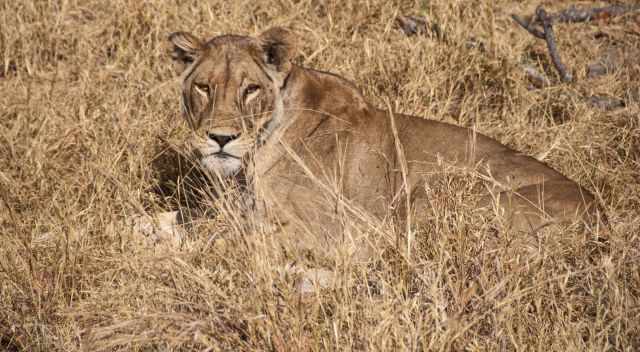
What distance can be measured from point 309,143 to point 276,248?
47.9 inches

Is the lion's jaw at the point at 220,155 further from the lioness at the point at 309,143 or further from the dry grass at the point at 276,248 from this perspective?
the dry grass at the point at 276,248

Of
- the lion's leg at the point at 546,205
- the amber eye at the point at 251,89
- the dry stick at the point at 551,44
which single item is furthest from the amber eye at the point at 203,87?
the dry stick at the point at 551,44

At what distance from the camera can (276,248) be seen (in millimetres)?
3227

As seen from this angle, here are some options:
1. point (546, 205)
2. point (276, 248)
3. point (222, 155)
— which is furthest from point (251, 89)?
point (546, 205)

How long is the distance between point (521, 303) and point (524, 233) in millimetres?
569

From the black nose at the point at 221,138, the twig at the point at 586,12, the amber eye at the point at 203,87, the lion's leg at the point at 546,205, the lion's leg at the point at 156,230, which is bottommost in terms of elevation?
the lion's leg at the point at 156,230

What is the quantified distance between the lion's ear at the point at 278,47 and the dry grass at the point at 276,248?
2.61 ft

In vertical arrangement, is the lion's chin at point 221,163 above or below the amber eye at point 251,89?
below

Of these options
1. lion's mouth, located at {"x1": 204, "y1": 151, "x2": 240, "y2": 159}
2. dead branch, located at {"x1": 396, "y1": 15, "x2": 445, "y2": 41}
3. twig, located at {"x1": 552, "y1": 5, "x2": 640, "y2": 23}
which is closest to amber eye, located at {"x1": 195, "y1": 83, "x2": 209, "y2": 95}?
lion's mouth, located at {"x1": 204, "y1": 151, "x2": 240, "y2": 159}

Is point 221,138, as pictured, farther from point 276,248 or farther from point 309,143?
point 276,248

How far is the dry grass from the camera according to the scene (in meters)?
2.94

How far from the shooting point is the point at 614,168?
489cm

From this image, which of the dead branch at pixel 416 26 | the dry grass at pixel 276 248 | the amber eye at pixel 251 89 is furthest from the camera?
the dead branch at pixel 416 26

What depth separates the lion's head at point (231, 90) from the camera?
3.98m
